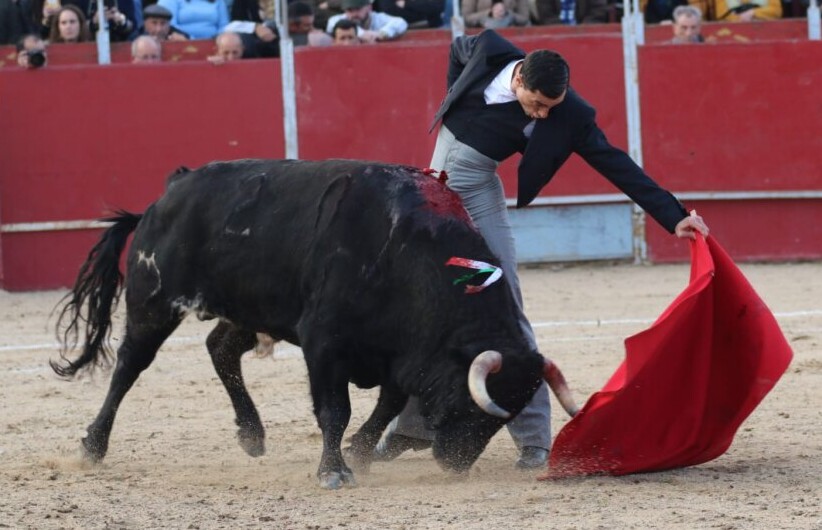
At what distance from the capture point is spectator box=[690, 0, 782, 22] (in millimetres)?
10125

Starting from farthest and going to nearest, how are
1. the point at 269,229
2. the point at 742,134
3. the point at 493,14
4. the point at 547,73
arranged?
1. the point at 493,14
2. the point at 742,134
3. the point at 269,229
4. the point at 547,73

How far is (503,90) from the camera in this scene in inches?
172

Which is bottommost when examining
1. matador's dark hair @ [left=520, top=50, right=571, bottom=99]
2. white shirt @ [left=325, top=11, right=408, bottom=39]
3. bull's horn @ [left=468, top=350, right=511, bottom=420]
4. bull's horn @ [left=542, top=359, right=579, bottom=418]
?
bull's horn @ [left=542, top=359, right=579, bottom=418]

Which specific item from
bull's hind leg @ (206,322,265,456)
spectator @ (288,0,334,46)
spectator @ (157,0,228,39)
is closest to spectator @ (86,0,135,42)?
spectator @ (157,0,228,39)

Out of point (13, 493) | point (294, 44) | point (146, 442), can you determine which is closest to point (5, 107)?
point (294, 44)

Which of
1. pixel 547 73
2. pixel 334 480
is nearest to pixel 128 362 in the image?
pixel 334 480

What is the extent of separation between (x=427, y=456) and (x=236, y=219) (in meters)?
1.01

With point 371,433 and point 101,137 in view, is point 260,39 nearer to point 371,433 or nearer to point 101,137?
point 101,137

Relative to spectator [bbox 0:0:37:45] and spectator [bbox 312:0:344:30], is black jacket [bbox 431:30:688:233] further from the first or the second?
spectator [bbox 0:0:37:45]

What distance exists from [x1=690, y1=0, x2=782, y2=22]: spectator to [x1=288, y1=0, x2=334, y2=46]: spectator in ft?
8.56

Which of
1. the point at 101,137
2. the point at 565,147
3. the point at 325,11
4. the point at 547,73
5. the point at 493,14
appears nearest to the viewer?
the point at 547,73

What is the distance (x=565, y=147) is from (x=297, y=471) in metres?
1.26

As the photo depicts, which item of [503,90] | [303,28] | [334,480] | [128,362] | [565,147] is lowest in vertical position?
[334,480]

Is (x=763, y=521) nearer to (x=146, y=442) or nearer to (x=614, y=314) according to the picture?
(x=146, y=442)
